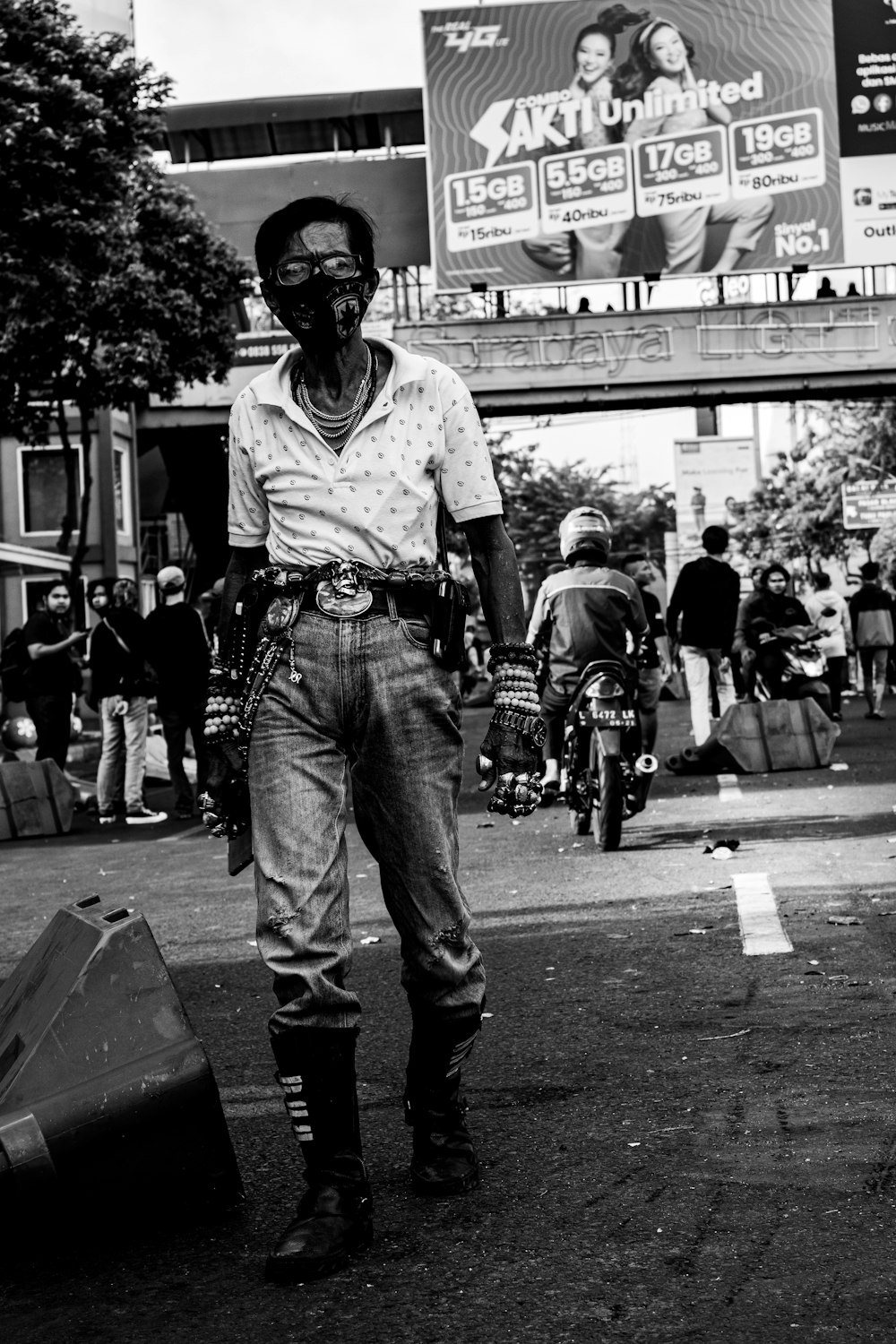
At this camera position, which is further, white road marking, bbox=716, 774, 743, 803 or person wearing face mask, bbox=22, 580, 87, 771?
person wearing face mask, bbox=22, 580, 87, 771

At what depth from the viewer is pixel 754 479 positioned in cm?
6419

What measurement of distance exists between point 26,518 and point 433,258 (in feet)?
28.9

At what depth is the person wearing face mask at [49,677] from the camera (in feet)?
47.3

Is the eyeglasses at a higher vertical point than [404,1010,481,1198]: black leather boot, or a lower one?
higher

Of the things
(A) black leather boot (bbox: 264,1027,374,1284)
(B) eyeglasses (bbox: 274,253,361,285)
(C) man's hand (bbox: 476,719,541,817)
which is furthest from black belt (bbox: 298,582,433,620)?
(A) black leather boot (bbox: 264,1027,374,1284)

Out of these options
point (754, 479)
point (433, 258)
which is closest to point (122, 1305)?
point (433, 258)

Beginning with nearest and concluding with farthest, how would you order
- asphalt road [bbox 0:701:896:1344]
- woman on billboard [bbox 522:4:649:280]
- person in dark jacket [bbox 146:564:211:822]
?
asphalt road [bbox 0:701:896:1344]
person in dark jacket [bbox 146:564:211:822]
woman on billboard [bbox 522:4:649:280]

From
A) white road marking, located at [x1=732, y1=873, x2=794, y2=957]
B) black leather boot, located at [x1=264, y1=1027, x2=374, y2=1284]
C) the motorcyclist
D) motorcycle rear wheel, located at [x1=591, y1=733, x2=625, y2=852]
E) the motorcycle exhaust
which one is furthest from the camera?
the motorcyclist

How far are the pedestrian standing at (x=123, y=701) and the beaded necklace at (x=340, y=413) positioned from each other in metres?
9.66

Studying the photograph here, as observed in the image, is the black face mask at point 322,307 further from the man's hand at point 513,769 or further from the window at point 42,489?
the window at point 42,489

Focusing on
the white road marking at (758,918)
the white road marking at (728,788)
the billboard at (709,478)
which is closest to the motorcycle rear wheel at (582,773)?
the white road marking at (758,918)

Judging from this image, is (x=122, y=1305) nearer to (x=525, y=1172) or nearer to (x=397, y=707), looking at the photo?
(x=525, y=1172)

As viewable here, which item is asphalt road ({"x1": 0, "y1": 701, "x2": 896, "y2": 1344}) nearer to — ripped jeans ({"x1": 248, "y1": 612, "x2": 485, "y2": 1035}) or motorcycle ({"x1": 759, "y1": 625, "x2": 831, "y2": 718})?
ripped jeans ({"x1": 248, "y1": 612, "x2": 485, "y2": 1035})

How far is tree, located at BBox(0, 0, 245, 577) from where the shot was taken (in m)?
19.9
